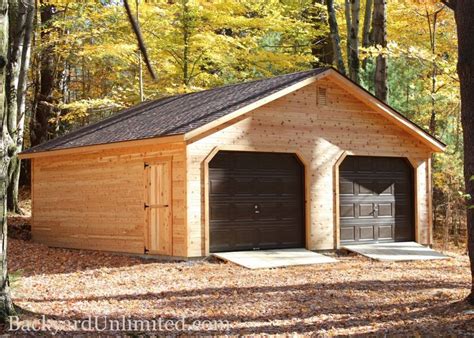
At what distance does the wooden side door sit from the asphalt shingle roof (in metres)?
0.85

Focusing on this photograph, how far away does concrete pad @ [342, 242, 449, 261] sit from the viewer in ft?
52.9

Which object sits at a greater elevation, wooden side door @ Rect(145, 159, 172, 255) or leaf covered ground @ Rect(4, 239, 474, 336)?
wooden side door @ Rect(145, 159, 172, 255)

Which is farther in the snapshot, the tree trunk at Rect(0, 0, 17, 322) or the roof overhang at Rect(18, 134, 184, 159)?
the roof overhang at Rect(18, 134, 184, 159)

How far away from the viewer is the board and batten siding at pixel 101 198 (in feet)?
49.3

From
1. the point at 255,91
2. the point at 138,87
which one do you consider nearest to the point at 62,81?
the point at 138,87

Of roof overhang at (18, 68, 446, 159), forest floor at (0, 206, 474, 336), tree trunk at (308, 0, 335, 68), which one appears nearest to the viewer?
forest floor at (0, 206, 474, 336)

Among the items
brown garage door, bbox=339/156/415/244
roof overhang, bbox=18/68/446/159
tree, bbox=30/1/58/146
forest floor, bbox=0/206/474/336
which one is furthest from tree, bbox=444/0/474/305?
tree, bbox=30/1/58/146

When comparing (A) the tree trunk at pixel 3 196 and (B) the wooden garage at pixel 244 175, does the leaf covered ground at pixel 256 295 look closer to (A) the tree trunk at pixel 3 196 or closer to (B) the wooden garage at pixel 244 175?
(A) the tree trunk at pixel 3 196

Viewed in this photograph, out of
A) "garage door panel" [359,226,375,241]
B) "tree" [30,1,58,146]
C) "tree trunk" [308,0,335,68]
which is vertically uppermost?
"tree trunk" [308,0,335,68]

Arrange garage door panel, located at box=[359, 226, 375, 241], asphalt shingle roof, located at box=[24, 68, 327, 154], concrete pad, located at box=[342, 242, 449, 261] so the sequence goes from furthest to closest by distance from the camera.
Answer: garage door panel, located at box=[359, 226, 375, 241]
concrete pad, located at box=[342, 242, 449, 261]
asphalt shingle roof, located at box=[24, 68, 327, 154]

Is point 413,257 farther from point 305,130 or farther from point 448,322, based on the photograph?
point 448,322

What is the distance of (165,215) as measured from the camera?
15211mm

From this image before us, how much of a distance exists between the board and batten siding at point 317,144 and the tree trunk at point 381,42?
233 centimetres

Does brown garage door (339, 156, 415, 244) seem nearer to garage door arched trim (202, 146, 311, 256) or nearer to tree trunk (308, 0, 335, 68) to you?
garage door arched trim (202, 146, 311, 256)
